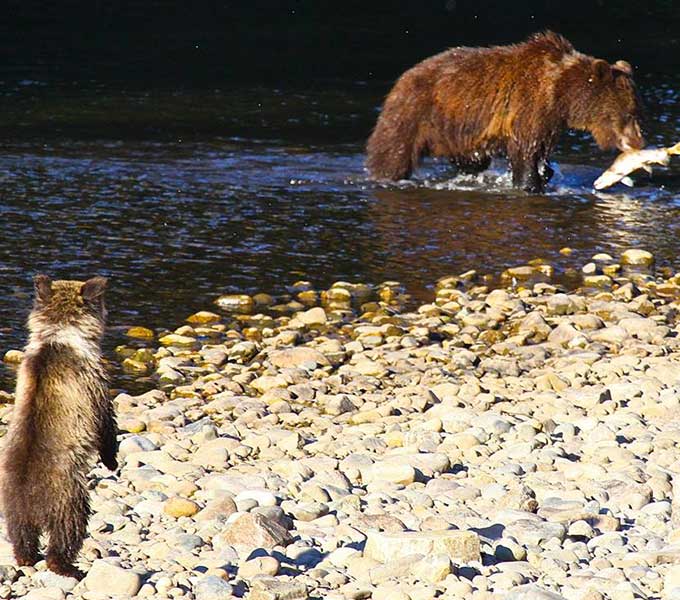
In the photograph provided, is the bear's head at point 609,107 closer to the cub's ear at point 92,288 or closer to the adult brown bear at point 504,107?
the adult brown bear at point 504,107

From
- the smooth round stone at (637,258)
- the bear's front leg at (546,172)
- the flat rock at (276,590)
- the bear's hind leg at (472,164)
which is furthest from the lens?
the bear's hind leg at (472,164)

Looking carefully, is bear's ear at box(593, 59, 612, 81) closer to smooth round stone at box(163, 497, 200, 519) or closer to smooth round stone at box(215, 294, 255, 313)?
smooth round stone at box(215, 294, 255, 313)

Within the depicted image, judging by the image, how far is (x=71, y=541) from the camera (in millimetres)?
5117

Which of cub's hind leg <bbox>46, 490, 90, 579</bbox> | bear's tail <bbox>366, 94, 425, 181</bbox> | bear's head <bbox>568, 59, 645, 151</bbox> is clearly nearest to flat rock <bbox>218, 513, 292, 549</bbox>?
cub's hind leg <bbox>46, 490, 90, 579</bbox>

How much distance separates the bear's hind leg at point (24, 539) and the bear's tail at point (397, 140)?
904cm

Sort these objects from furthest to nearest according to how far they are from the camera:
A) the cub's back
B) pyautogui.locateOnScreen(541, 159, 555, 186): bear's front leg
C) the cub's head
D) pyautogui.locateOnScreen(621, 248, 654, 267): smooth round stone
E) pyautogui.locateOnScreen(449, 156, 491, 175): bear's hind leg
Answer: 1. pyautogui.locateOnScreen(449, 156, 491, 175): bear's hind leg
2. pyautogui.locateOnScreen(541, 159, 555, 186): bear's front leg
3. pyautogui.locateOnScreen(621, 248, 654, 267): smooth round stone
4. the cub's head
5. the cub's back

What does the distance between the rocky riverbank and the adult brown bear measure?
3.63 m

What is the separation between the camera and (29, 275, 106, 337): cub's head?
534 centimetres

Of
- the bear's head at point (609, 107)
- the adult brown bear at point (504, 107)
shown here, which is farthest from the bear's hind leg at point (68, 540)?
the bear's head at point (609, 107)

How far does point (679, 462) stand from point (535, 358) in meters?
2.20

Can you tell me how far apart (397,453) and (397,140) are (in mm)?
7429

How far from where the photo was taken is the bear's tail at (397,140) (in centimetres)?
1362

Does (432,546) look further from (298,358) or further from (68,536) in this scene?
(298,358)

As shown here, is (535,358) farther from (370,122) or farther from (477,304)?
(370,122)
